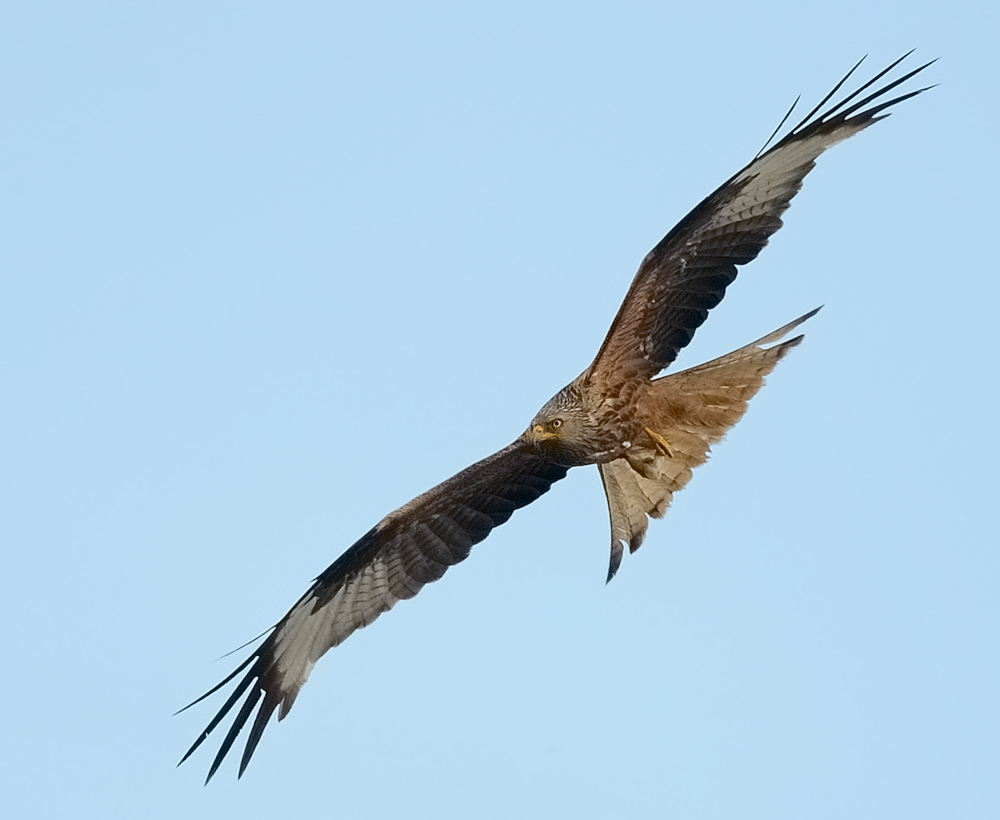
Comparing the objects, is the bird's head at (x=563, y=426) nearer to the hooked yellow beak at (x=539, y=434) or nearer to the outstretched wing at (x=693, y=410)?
the hooked yellow beak at (x=539, y=434)

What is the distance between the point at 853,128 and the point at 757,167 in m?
0.56

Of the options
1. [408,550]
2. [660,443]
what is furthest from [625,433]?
[408,550]

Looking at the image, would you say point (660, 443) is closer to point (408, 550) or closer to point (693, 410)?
point (693, 410)

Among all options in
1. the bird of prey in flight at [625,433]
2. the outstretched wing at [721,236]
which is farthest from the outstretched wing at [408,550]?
the outstretched wing at [721,236]

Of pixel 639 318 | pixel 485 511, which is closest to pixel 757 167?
pixel 639 318

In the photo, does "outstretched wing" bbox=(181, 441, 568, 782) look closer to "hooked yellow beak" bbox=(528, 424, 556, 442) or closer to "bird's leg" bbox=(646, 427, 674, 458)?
"hooked yellow beak" bbox=(528, 424, 556, 442)

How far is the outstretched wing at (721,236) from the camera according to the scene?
10023 millimetres

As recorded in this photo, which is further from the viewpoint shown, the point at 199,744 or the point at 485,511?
the point at 485,511

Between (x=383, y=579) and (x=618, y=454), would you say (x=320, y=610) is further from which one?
(x=618, y=454)

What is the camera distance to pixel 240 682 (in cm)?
1030

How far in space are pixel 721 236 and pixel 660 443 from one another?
1.24m

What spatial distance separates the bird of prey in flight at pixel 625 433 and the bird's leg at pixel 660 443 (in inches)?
0.6

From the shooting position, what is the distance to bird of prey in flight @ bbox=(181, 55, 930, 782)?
33.0 ft

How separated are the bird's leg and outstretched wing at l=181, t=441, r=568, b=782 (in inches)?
23.0
